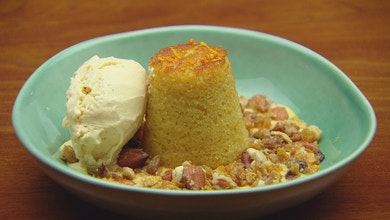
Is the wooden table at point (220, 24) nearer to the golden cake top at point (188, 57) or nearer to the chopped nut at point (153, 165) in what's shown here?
the chopped nut at point (153, 165)

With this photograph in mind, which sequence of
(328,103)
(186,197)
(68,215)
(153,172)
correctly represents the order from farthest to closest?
1. (328,103)
2. (153,172)
3. (68,215)
4. (186,197)

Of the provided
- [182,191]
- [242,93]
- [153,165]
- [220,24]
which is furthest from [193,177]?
[220,24]

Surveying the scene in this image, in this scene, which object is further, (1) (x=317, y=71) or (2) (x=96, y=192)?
(1) (x=317, y=71)

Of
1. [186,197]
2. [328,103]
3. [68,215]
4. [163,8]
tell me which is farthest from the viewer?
[163,8]

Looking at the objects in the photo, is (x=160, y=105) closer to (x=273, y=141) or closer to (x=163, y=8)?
(x=273, y=141)

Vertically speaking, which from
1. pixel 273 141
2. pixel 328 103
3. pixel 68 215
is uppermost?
pixel 328 103

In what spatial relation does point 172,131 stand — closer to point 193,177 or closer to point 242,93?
point 193,177

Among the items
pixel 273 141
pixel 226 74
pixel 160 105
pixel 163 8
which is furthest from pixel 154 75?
pixel 163 8
